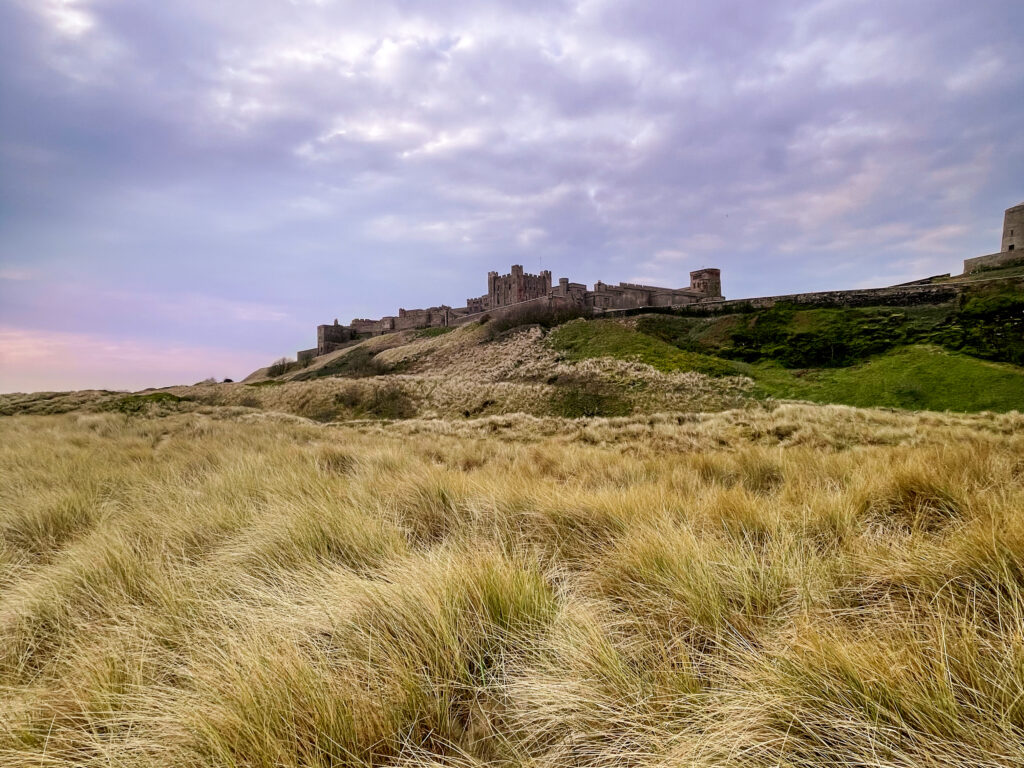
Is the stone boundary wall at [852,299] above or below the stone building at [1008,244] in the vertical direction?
below

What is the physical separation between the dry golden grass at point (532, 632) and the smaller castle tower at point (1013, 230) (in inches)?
2249

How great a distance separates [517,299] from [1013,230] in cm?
5355

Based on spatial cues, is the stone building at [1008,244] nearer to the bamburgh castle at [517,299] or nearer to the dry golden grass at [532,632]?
the bamburgh castle at [517,299]

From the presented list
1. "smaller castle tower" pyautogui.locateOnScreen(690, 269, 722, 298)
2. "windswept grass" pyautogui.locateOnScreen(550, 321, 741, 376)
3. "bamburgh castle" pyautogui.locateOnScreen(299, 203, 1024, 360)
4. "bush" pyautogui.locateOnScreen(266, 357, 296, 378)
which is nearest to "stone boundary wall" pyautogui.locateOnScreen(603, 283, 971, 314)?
"bamburgh castle" pyautogui.locateOnScreen(299, 203, 1024, 360)

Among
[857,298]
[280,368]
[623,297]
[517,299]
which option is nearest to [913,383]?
[857,298]

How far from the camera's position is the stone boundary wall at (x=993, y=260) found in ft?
122

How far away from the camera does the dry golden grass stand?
129cm

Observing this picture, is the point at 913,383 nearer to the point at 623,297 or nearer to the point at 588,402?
the point at 588,402

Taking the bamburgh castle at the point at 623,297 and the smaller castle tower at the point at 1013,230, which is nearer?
the bamburgh castle at the point at 623,297

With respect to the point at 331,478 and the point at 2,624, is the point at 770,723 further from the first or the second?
the point at 331,478

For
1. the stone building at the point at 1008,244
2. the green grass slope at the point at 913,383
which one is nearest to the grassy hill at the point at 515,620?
the green grass slope at the point at 913,383

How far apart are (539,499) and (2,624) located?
318 cm

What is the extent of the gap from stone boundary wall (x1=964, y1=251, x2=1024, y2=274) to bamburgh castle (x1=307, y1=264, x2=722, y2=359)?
77.5 feet

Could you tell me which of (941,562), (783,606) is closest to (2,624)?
(783,606)
